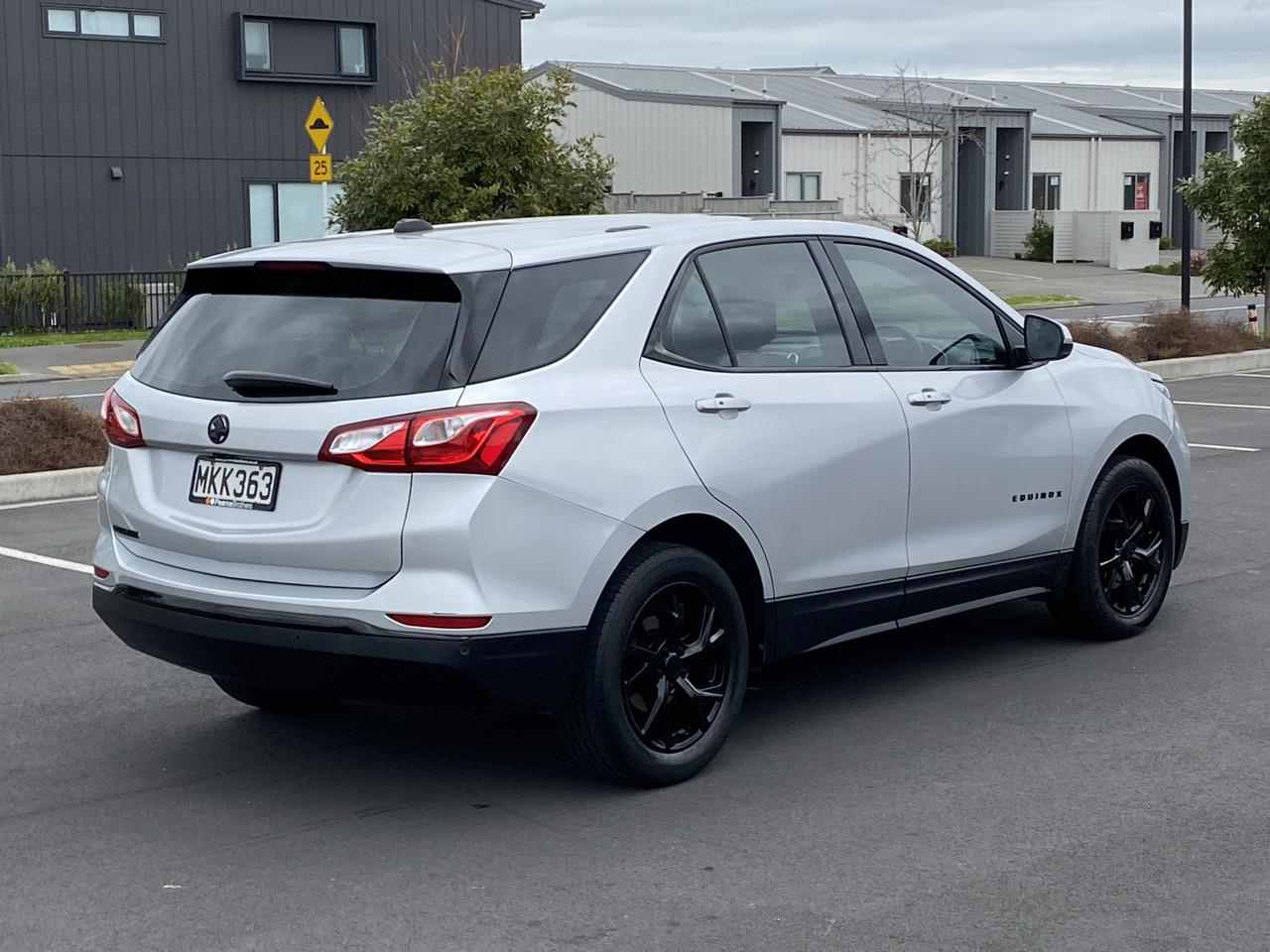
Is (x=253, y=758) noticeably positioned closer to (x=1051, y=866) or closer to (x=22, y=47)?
(x=1051, y=866)

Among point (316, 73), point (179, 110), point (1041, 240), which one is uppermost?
point (316, 73)

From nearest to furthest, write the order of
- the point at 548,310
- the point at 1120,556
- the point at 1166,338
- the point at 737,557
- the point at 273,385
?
the point at 273,385
the point at 548,310
the point at 737,557
the point at 1120,556
the point at 1166,338

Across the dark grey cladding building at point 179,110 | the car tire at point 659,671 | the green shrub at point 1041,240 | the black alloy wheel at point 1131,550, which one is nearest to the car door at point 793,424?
the car tire at point 659,671

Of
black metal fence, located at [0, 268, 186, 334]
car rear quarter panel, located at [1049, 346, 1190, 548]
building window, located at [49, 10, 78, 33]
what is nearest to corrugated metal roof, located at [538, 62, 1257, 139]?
building window, located at [49, 10, 78, 33]

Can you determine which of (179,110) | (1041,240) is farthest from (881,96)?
(179,110)

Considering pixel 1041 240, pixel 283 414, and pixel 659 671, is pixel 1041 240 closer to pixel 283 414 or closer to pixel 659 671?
pixel 659 671

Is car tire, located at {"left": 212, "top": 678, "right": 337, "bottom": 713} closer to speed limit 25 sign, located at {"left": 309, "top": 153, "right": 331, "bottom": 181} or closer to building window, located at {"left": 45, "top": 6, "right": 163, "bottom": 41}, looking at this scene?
speed limit 25 sign, located at {"left": 309, "top": 153, "right": 331, "bottom": 181}

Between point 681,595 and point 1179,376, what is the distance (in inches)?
685

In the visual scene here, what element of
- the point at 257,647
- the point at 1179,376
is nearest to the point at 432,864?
the point at 257,647

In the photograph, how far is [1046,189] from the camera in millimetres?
58219

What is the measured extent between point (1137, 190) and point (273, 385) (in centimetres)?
5933

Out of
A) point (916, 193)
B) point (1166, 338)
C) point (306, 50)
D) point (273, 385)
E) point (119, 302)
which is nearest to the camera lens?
point (273, 385)

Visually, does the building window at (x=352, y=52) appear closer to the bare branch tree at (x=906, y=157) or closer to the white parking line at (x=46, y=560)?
the bare branch tree at (x=906, y=157)

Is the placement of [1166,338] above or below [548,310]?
below
